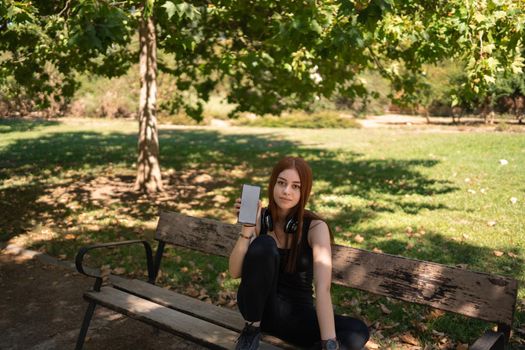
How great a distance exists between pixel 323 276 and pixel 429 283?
61cm

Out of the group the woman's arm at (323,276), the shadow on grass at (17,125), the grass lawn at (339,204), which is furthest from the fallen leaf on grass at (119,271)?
the shadow on grass at (17,125)

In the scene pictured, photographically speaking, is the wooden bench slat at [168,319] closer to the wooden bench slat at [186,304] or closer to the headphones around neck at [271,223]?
the wooden bench slat at [186,304]

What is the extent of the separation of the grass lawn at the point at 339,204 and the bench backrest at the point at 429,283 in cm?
130

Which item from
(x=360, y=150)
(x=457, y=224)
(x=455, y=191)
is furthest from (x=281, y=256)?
(x=360, y=150)

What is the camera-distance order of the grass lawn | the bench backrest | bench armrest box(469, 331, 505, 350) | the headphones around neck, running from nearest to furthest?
bench armrest box(469, 331, 505, 350), the bench backrest, the headphones around neck, the grass lawn

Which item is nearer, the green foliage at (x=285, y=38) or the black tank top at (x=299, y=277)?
the black tank top at (x=299, y=277)

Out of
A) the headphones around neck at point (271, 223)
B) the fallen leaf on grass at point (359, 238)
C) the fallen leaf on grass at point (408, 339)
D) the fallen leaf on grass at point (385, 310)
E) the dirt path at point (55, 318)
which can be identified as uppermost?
the headphones around neck at point (271, 223)

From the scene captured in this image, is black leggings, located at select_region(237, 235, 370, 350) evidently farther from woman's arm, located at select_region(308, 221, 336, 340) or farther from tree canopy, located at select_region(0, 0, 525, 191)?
tree canopy, located at select_region(0, 0, 525, 191)

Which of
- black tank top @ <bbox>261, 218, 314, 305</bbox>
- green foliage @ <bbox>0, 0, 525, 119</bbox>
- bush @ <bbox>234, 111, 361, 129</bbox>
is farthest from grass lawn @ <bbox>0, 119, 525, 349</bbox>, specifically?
bush @ <bbox>234, 111, 361, 129</bbox>

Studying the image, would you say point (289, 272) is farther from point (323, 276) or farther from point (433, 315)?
point (433, 315)

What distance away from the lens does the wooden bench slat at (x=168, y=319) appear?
9.53 ft

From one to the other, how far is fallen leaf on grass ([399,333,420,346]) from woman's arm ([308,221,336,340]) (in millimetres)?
1709

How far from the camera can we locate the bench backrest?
252cm

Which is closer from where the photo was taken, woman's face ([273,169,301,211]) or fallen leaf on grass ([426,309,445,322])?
woman's face ([273,169,301,211])
